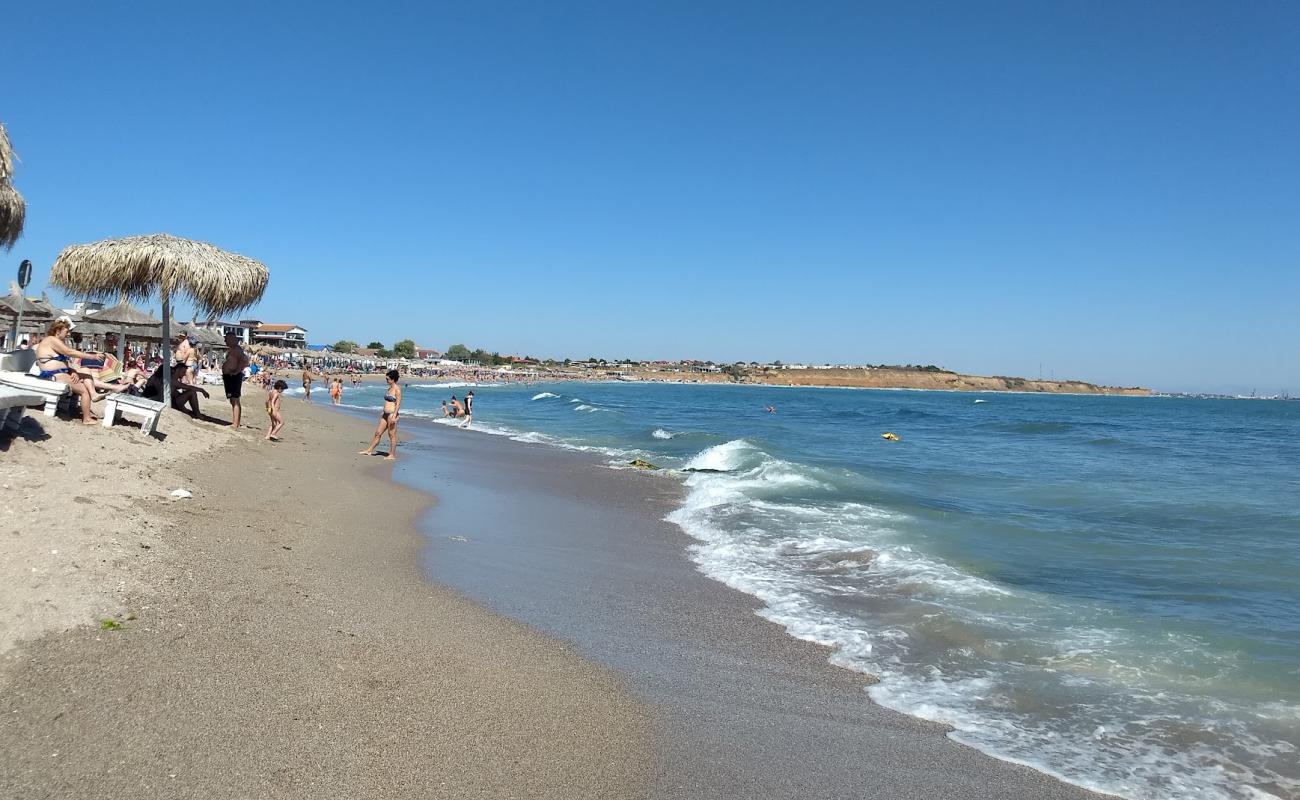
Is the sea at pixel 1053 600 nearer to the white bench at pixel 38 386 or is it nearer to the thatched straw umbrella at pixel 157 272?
the white bench at pixel 38 386

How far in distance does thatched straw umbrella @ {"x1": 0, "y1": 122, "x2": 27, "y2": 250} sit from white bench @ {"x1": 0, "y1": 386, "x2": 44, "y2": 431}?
225 cm

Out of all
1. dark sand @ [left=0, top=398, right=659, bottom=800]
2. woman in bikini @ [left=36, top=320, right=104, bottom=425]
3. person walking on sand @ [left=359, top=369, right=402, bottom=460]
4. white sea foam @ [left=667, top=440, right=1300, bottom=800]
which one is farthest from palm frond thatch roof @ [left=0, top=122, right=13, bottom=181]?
white sea foam @ [left=667, top=440, right=1300, bottom=800]

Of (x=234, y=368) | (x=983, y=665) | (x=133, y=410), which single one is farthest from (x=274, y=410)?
(x=983, y=665)

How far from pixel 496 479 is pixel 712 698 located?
31.8 feet

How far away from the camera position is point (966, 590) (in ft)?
23.6

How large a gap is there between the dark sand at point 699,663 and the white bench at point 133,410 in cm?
383

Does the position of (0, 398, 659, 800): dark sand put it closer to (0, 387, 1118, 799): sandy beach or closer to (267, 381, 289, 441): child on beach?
(0, 387, 1118, 799): sandy beach

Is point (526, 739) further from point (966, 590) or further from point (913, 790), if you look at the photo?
point (966, 590)

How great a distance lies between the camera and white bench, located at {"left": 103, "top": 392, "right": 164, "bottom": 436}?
31.9ft

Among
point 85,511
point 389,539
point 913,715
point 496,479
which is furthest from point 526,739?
point 496,479

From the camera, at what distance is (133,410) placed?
9938 mm

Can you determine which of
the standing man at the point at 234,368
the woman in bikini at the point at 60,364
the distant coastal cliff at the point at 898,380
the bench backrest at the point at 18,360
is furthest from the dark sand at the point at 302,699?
the distant coastal cliff at the point at 898,380

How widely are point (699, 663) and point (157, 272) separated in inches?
442

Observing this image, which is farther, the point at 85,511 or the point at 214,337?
the point at 214,337
